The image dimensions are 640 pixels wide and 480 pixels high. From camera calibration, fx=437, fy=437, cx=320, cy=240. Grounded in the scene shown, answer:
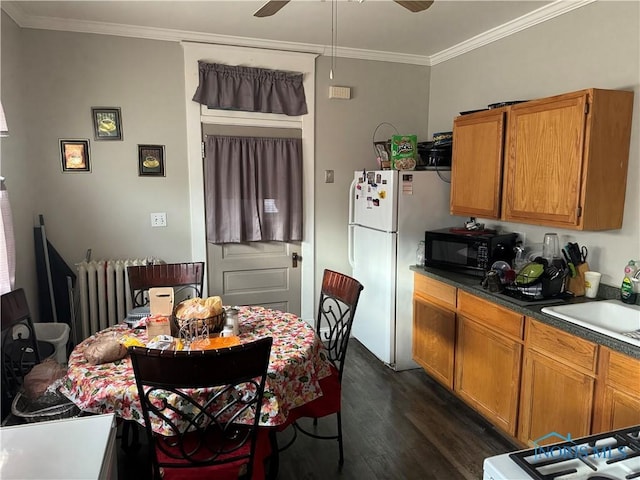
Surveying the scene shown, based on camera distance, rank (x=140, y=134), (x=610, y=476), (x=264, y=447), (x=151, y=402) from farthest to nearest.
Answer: (x=140, y=134)
(x=264, y=447)
(x=151, y=402)
(x=610, y=476)

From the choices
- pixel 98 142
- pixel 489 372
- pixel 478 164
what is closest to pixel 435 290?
pixel 489 372

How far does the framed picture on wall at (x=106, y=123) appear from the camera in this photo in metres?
3.27

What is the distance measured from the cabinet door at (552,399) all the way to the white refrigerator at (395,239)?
45.8 inches

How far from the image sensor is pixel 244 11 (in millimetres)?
2900

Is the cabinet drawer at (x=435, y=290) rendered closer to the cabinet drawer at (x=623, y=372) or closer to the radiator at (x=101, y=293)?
the cabinet drawer at (x=623, y=372)

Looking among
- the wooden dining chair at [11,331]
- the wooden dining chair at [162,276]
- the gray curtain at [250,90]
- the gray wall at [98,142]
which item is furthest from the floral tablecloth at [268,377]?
the gray curtain at [250,90]

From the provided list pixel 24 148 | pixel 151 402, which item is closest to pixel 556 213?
pixel 151 402

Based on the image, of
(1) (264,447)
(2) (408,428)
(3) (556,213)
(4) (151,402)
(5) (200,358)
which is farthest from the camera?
(2) (408,428)

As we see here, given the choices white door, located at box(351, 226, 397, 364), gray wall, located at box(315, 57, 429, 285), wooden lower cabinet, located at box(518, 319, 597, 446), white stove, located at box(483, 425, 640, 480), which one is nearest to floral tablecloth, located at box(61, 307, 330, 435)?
white stove, located at box(483, 425, 640, 480)

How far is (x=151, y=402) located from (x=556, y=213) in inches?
87.5

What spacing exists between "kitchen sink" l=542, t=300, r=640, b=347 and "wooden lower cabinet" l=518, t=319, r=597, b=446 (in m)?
0.12

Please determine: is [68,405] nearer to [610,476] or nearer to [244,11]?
[610,476]

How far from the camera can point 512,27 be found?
3070 mm

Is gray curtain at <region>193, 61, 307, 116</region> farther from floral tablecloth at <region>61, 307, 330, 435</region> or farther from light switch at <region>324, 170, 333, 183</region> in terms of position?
floral tablecloth at <region>61, 307, 330, 435</region>
